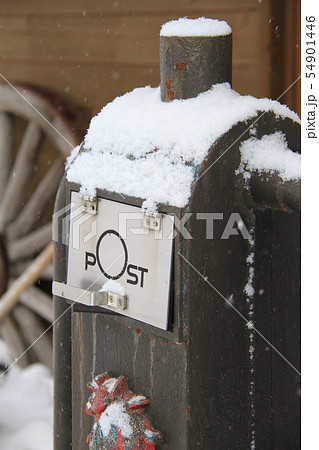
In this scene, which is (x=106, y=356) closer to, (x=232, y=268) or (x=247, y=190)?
(x=232, y=268)

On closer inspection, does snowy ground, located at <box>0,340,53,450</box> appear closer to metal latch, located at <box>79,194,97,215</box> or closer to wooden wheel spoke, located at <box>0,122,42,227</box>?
wooden wheel spoke, located at <box>0,122,42,227</box>

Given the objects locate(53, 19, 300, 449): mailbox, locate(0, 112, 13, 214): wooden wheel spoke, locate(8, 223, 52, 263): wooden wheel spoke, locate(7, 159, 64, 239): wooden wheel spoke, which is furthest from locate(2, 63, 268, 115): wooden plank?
locate(53, 19, 300, 449): mailbox

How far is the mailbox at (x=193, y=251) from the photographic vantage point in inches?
63.6

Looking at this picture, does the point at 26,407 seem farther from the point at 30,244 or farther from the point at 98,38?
the point at 98,38

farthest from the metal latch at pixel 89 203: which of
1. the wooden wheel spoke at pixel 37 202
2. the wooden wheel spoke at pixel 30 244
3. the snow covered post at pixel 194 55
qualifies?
the wooden wheel spoke at pixel 30 244

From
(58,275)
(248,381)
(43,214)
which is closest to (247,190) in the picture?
(248,381)

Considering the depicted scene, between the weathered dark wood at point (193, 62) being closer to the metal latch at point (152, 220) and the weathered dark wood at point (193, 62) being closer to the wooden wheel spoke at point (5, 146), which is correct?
the metal latch at point (152, 220)

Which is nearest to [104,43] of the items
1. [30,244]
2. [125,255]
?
[30,244]

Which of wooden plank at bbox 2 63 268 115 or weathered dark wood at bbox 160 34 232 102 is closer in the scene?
weathered dark wood at bbox 160 34 232 102

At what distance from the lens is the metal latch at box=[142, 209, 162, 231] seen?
162 centimetres

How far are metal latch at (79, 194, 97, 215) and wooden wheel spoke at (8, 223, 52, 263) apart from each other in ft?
7.09

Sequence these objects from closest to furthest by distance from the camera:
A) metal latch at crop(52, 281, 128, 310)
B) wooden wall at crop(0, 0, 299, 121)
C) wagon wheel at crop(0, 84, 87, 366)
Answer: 1. metal latch at crop(52, 281, 128, 310)
2. wooden wall at crop(0, 0, 299, 121)
3. wagon wheel at crop(0, 84, 87, 366)

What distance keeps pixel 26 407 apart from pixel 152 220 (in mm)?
2665

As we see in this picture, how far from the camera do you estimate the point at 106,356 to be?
6.06ft
